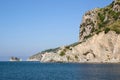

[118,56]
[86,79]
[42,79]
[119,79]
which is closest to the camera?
[119,79]

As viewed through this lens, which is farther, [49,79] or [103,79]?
[49,79]

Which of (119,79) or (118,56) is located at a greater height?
(118,56)

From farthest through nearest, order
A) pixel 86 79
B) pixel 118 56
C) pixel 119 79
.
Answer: pixel 118 56 → pixel 86 79 → pixel 119 79

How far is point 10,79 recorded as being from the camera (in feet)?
289

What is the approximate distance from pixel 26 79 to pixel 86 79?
1697cm

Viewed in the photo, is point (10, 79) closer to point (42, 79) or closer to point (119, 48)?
point (42, 79)

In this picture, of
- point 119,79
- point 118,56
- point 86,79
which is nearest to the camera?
point 119,79

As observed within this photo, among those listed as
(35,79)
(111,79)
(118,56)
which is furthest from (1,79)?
(118,56)

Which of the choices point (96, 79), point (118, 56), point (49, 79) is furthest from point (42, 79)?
point (118, 56)

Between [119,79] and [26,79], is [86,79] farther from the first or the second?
[26,79]

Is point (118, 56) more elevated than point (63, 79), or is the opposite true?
Answer: point (118, 56)

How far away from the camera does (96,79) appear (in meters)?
81.7

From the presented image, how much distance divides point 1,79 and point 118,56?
123 metres

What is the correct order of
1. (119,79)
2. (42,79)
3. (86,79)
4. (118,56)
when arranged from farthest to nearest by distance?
1. (118,56)
2. (42,79)
3. (86,79)
4. (119,79)
